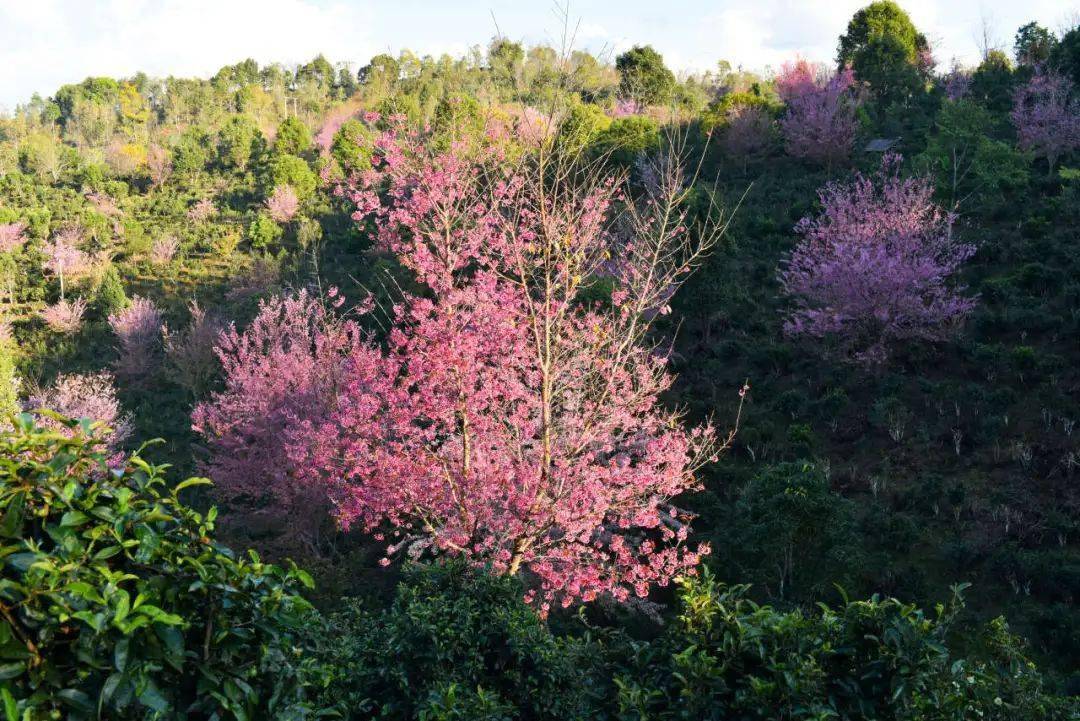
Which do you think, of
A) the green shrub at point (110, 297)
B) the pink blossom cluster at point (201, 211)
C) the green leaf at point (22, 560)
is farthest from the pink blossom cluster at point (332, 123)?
the green leaf at point (22, 560)

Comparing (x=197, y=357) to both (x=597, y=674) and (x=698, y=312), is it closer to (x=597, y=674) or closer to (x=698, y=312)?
(x=698, y=312)

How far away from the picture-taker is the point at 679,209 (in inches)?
848

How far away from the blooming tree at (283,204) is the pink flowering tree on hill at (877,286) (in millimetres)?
23002

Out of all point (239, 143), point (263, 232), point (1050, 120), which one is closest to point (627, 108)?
point (263, 232)

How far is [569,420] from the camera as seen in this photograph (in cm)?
1092

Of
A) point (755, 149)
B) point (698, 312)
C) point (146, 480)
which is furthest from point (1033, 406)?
point (755, 149)

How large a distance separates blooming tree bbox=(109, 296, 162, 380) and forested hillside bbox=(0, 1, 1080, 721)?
158 millimetres

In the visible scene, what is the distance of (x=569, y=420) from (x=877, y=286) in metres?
10.3

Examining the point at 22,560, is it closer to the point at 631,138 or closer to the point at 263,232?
the point at 631,138

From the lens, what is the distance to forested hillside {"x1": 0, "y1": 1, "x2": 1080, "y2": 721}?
11.1 feet

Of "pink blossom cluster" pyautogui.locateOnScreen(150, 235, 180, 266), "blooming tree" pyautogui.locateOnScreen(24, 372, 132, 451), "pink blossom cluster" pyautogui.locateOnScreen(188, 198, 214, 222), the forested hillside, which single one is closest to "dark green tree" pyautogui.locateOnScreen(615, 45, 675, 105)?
the forested hillside

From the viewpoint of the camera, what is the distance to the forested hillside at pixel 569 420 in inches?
133

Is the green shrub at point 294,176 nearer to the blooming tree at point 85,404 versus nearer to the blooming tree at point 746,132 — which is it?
the blooming tree at point 85,404

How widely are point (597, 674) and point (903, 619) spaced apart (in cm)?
205
